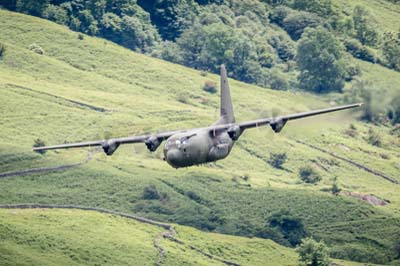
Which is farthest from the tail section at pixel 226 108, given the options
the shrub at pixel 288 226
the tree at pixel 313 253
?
the shrub at pixel 288 226

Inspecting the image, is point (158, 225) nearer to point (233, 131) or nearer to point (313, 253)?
point (313, 253)

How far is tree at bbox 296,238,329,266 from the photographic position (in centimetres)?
16088

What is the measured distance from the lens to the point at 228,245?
164m

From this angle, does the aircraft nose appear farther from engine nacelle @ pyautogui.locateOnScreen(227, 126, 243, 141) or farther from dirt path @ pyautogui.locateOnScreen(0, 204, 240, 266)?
dirt path @ pyautogui.locateOnScreen(0, 204, 240, 266)

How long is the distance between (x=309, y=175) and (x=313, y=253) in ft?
130

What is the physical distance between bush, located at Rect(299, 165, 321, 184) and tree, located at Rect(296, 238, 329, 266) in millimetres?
33683

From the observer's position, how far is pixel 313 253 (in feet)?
527

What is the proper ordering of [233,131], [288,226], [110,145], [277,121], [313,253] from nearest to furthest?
[277,121]
[233,131]
[110,145]
[313,253]
[288,226]

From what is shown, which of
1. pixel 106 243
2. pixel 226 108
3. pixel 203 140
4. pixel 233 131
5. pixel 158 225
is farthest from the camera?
pixel 158 225

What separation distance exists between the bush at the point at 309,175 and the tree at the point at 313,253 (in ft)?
111

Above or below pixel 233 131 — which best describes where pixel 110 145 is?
below

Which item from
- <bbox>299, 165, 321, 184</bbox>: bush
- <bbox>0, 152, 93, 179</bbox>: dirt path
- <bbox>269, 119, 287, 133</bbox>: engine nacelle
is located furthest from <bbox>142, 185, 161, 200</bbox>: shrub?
<bbox>269, 119, 287, 133</bbox>: engine nacelle

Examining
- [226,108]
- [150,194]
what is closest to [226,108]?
[226,108]

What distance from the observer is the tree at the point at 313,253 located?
160875 millimetres
